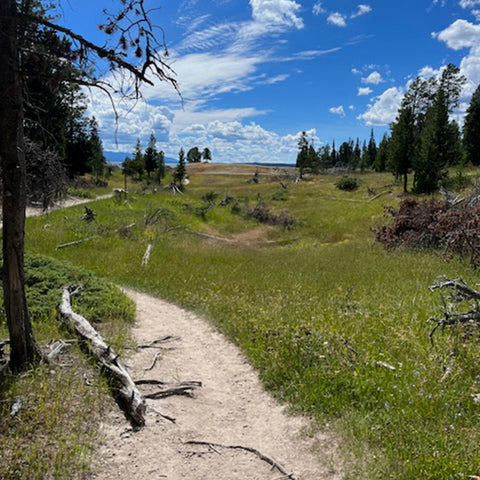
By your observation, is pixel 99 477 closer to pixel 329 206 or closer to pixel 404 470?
pixel 404 470

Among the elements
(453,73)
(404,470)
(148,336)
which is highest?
(453,73)

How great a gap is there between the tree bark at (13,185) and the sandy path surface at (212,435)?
165 centimetres

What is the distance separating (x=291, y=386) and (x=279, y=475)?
180cm

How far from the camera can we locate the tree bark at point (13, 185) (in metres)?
4.22

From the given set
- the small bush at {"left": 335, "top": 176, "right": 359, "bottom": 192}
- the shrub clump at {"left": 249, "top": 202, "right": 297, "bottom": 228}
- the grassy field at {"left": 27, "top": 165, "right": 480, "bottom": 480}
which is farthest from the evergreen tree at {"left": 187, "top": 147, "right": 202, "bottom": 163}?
the grassy field at {"left": 27, "top": 165, "right": 480, "bottom": 480}

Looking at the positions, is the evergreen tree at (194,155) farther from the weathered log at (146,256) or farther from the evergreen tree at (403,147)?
the weathered log at (146,256)

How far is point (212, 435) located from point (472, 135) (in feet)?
190

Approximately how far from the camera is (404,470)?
3768 mm

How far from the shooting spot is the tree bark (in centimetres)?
422

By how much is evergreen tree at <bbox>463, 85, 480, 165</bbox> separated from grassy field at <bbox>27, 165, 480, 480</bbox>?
4043 centimetres

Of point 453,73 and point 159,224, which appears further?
point 453,73

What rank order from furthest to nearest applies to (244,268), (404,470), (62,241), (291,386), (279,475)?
1. (62,241)
2. (244,268)
3. (291,386)
4. (279,475)
5. (404,470)

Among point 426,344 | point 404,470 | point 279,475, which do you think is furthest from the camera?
point 426,344

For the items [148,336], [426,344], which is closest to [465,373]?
[426,344]
